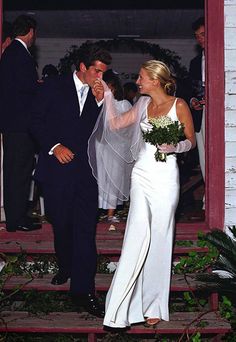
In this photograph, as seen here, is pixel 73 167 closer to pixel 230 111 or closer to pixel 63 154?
pixel 63 154

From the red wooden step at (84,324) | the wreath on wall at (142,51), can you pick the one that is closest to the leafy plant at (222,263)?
the red wooden step at (84,324)

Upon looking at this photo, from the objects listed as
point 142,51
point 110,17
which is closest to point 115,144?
point 110,17

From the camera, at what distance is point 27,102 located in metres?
6.88

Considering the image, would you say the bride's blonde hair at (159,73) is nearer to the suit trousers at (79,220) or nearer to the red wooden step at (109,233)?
the suit trousers at (79,220)

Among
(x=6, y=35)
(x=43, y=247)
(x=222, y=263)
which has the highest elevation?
(x=6, y=35)

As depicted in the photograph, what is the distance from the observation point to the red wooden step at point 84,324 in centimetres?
566

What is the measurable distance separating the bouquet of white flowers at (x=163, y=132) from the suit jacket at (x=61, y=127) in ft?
1.98

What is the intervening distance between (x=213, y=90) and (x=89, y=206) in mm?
1954

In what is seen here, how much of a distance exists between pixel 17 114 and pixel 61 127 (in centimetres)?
110

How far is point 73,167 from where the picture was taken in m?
5.85

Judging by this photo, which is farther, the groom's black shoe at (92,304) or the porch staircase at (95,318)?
the groom's black shoe at (92,304)

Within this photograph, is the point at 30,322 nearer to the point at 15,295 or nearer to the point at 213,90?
the point at 15,295

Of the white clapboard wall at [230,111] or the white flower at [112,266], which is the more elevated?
the white clapboard wall at [230,111]

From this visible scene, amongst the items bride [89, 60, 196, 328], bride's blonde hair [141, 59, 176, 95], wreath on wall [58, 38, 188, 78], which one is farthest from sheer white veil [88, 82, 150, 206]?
wreath on wall [58, 38, 188, 78]
